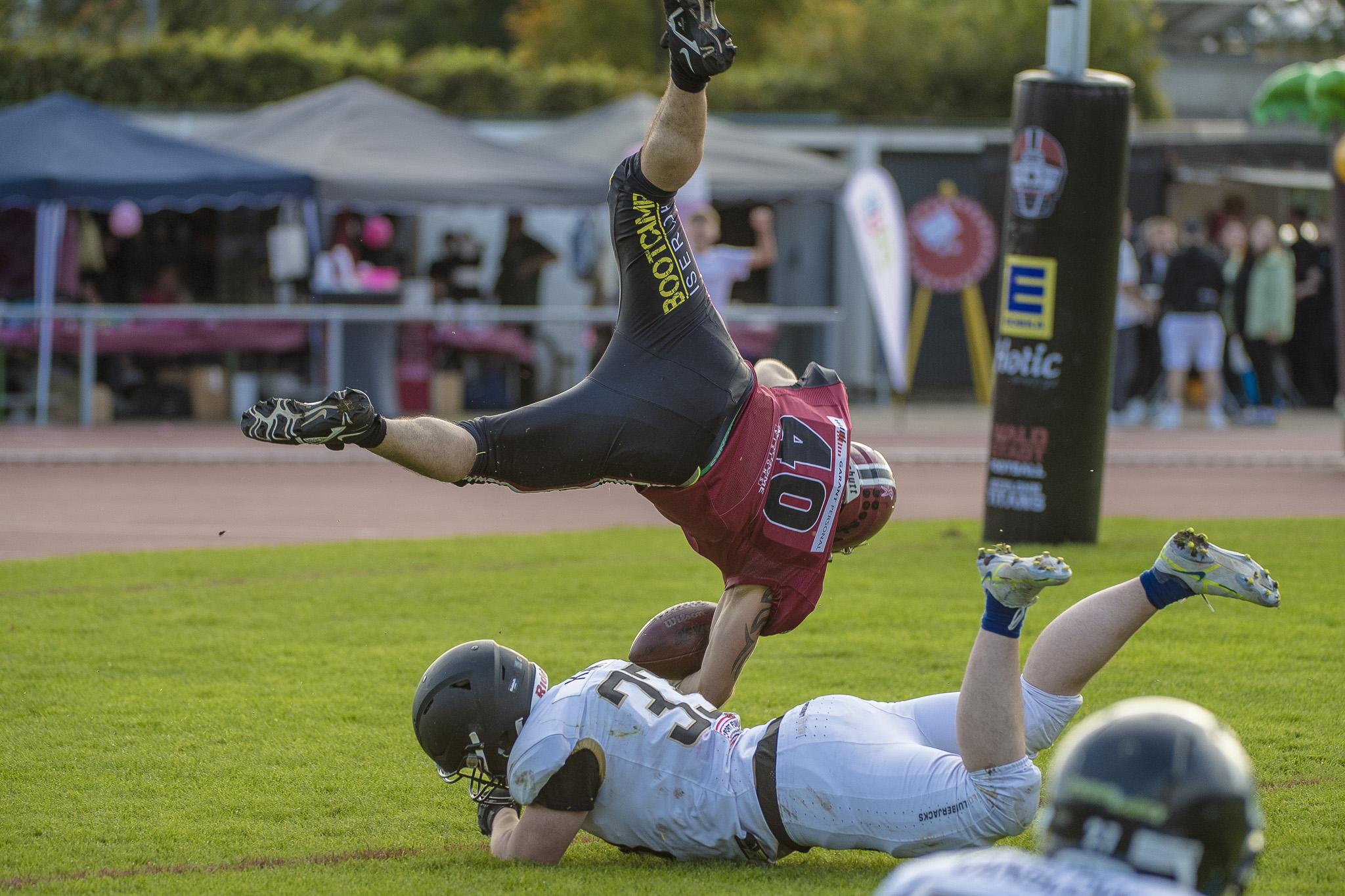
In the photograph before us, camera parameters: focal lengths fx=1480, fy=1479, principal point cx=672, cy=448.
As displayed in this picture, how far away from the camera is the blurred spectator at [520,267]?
1827cm

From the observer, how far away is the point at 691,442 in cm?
496

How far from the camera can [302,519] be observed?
10.9 meters

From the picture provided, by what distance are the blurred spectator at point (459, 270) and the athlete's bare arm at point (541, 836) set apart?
15.0m

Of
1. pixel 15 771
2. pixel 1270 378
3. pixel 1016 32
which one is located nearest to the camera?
pixel 15 771

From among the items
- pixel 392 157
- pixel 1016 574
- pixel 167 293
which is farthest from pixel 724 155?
pixel 1016 574

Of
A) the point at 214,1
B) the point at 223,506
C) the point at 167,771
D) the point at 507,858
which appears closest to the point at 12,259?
the point at 223,506

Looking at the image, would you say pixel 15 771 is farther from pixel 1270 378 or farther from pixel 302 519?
pixel 1270 378

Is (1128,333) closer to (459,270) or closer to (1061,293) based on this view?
(459,270)

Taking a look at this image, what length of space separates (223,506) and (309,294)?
7.03 meters

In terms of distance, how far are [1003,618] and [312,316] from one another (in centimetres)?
1324

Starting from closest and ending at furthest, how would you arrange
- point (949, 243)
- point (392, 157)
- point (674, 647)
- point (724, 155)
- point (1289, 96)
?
point (674, 647), point (1289, 96), point (949, 243), point (392, 157), point (724, 155)

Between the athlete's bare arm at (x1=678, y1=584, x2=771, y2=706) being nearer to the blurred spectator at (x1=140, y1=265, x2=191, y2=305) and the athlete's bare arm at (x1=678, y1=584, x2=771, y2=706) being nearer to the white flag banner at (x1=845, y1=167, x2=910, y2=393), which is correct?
the white flag banner at (x1=845, y1=167, x2=910, y2=393)

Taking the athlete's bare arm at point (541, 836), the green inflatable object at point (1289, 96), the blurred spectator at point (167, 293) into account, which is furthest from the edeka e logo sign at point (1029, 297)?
the blurred spectator at point (167, 293)

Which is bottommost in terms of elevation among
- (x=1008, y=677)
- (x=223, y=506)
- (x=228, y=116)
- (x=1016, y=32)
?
(x=223, y=506)
